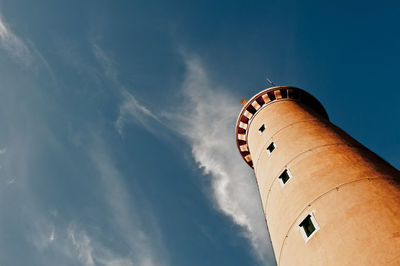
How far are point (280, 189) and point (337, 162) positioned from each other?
8.61ft

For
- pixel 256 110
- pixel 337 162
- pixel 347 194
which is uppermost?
pixel 256 110

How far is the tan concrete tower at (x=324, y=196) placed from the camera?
7.61 meters

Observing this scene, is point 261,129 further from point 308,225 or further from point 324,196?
Result: point 308,225

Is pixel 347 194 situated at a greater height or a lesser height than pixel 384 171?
lesser

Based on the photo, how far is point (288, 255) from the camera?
10.0 meters

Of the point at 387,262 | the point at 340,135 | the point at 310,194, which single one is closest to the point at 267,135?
the point at 340,135

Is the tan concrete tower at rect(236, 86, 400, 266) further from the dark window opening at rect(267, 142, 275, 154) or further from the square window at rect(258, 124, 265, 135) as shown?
the square window at rect(258, 124, 265, 135)

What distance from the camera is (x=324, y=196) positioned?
990cm

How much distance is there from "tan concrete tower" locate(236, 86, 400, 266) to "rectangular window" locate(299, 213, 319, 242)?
0.02 m

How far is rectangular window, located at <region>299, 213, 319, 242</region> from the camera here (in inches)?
364

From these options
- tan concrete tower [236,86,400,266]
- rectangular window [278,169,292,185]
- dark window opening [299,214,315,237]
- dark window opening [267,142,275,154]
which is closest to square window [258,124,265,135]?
tan concrete tower [236,86,400,266]

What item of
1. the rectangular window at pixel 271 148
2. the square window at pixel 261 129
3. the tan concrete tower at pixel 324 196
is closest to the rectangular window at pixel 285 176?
the tan concrete tower at pixel 324 196

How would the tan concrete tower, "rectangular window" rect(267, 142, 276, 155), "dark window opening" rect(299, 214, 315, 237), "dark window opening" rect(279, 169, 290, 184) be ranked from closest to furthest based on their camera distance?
the tan concrete tower, "dark window opening" rect(299, 214, 315, 237), "dark window opening" rect(279, 169, 290, 184), "rectangular window" rect(267, 142, 276, 155)

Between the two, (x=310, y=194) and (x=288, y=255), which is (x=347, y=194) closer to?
(x=310, y=194)
